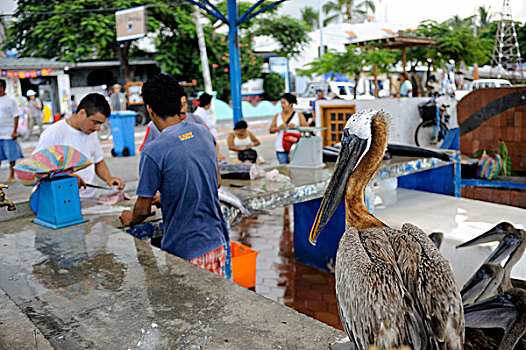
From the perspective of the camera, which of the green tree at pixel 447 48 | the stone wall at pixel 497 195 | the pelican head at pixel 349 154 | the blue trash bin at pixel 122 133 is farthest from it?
the blue trash bin at pixel 122 133

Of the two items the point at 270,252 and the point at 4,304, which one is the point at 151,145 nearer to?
the point at 4,304

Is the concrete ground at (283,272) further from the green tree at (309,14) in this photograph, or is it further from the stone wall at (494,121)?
the green tree at (309,14)

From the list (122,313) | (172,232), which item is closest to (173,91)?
(172,232)

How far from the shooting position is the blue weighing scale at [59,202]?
318 centimetres

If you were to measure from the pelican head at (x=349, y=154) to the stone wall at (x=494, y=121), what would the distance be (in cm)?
586

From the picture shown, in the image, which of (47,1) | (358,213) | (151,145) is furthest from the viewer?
(47,1)

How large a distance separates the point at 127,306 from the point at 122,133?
38.5ft

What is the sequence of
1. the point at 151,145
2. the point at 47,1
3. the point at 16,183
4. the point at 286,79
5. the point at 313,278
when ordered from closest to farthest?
1. the point at 151,145
2. the point at 313,278
3. the point at 16,183
4. the point at 47,1
5. the point at 286,79

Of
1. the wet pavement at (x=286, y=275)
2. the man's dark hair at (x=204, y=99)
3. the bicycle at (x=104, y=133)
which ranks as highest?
the man's dark hair at (x=204, y=99)

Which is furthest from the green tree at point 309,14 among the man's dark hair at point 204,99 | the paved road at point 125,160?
the man's dark hair at point 204,99

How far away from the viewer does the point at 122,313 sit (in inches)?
80.9

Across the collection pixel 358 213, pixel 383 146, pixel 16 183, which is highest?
pixel 383 146

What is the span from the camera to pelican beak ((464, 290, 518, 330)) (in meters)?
1.91

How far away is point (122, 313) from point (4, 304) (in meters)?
0.48
